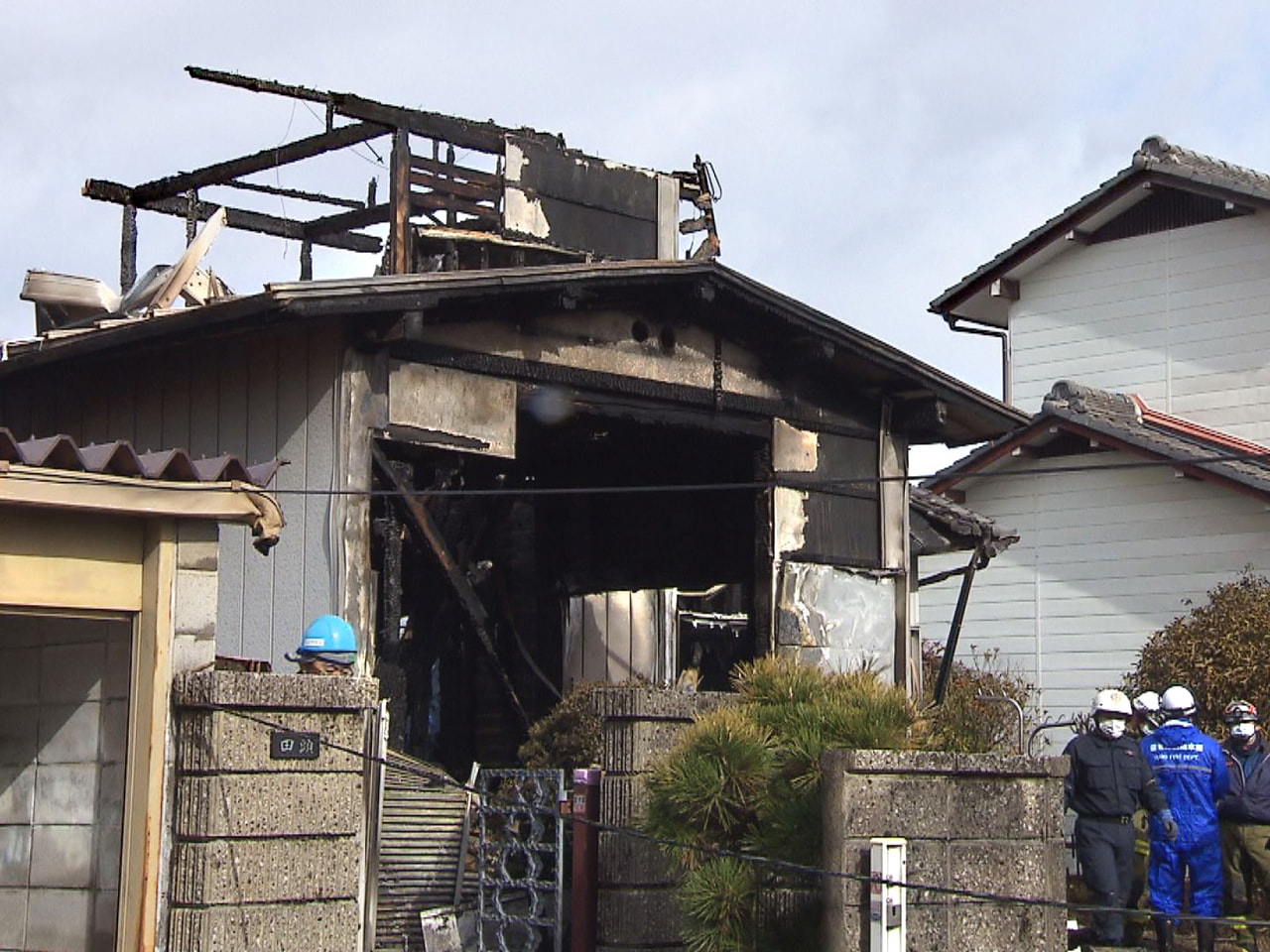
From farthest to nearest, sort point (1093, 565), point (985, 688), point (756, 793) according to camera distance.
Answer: point (1093, 565), point (985, 688), point (756, 793)

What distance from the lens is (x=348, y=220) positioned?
20.3 meters

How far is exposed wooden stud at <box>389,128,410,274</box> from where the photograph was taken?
17516 millimetres

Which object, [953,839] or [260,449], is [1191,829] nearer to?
[953,839]

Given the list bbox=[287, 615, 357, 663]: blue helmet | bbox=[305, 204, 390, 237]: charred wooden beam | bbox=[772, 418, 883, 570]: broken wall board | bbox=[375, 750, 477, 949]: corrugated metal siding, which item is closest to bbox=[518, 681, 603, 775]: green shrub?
bbox=[375, 750, 477, 949]: corrugated metal siding

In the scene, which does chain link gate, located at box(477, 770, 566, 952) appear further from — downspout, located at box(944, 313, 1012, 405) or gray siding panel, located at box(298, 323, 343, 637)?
downspout, located at box(944, 313, 1012, 405)

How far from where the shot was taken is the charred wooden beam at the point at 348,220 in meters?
19.1

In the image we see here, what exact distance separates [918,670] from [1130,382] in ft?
33.8

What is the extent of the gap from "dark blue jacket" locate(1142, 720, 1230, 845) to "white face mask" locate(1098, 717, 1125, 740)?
54cm

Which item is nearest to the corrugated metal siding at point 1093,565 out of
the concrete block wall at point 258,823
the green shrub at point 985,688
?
the green shrub at point 985,688

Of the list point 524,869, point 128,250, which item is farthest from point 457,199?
point 524,869

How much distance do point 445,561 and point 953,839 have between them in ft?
20.7

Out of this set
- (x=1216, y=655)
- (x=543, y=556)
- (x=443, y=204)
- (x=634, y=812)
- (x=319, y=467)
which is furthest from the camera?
(x=543, y=556)

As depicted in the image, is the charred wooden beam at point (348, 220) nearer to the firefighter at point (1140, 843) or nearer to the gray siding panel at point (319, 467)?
the gray siding panel at point (319, 467)

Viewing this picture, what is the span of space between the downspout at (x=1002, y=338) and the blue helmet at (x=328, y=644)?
18507 mm
